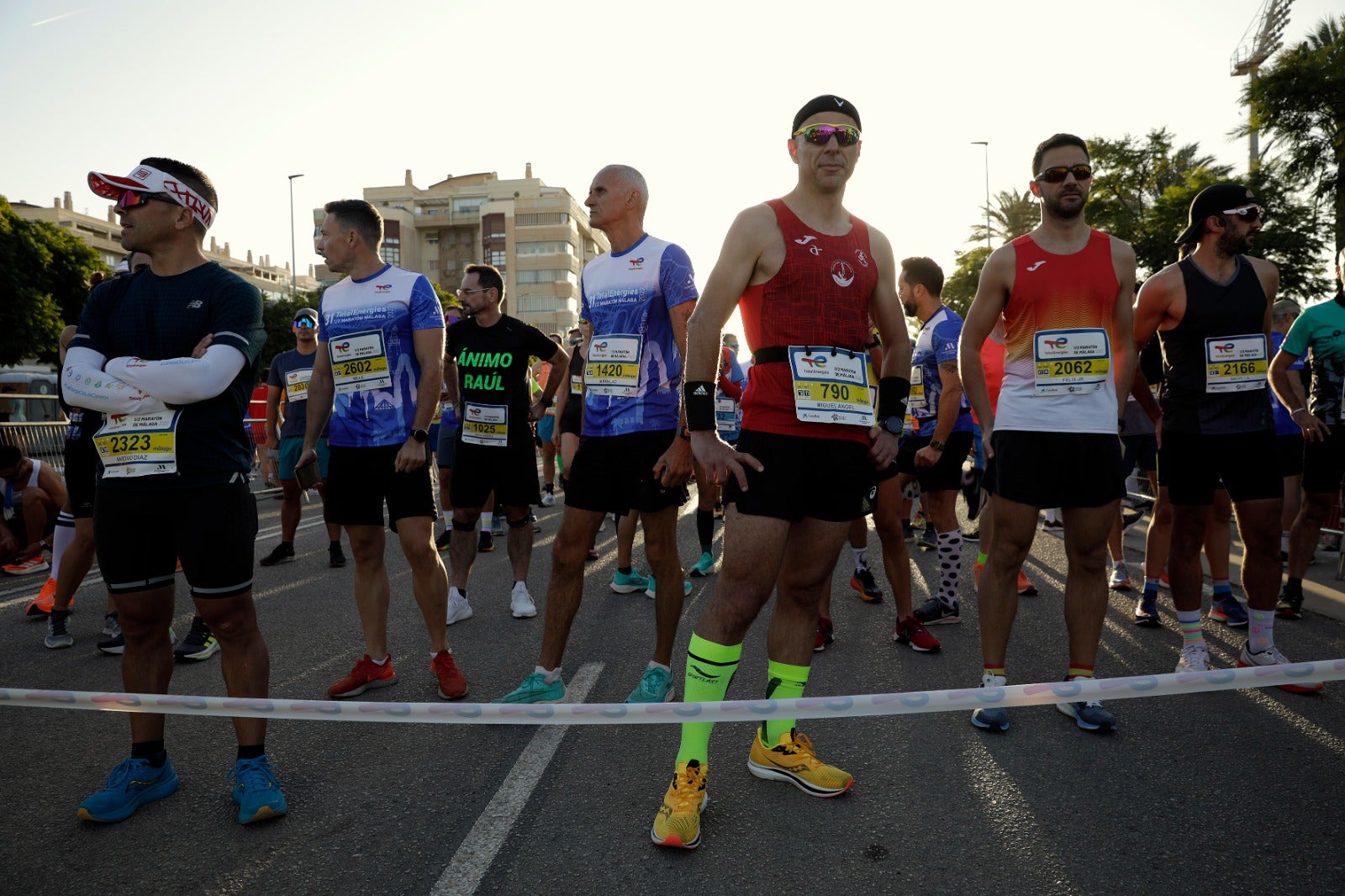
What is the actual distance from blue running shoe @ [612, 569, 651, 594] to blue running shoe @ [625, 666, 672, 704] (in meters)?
2.51

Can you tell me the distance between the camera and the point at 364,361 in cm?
414

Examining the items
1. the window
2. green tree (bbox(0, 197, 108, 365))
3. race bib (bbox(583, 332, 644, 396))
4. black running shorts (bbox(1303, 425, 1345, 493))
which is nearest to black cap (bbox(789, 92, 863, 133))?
race bib (bbox(583, 332, 644, 396))

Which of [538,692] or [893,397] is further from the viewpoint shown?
[538,692]

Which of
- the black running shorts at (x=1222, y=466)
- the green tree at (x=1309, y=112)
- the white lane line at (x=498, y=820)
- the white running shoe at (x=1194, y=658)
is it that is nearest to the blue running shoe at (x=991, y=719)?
the white running shoe at (x=1194, y=658)

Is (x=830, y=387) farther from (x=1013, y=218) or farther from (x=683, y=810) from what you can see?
(x=1013, y=218)

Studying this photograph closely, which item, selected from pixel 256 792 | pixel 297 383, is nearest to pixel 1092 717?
pixel 256 792

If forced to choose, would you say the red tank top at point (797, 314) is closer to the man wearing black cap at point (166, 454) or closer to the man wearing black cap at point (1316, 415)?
the man wearing black cap at point (166, 454)

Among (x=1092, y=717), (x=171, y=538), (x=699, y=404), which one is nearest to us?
(x=699, y=404)

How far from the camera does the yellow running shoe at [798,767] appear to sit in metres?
2.93

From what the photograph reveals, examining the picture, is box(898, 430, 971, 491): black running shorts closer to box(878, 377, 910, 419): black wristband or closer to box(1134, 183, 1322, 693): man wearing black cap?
box(1134, 183, 1322, 693): man wearing black cap

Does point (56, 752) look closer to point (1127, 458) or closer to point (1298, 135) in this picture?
point (1127, 458)

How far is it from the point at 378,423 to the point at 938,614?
3454mm

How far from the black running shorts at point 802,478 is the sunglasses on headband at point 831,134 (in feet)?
3.24

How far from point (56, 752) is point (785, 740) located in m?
2.86
